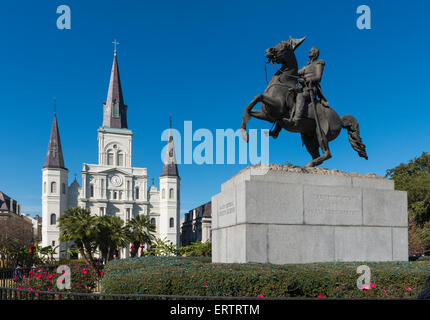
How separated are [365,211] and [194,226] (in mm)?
93608

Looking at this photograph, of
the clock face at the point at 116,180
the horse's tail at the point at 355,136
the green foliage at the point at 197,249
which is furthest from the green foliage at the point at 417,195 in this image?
the clock face at the point at 116,180

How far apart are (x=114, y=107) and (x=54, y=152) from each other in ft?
53.9

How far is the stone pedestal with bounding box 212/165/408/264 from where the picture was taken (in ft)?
29.0

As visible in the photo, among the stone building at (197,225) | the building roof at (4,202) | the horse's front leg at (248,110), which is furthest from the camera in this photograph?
the stone building at (197,225)

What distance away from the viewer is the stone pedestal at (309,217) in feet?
29.0

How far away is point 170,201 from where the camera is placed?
8781cm

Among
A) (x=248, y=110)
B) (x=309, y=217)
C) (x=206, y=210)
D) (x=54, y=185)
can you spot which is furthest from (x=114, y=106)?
(x=309, y=217)

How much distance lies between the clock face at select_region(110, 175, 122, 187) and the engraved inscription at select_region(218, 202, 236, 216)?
79.0m

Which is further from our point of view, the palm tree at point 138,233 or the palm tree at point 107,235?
the palm tree at point 138,233

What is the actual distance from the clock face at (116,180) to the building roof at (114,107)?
11.0 metres

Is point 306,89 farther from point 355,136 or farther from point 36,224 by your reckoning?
point 36,224

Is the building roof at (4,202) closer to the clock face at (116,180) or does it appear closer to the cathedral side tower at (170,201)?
the clock face at (116,180)
